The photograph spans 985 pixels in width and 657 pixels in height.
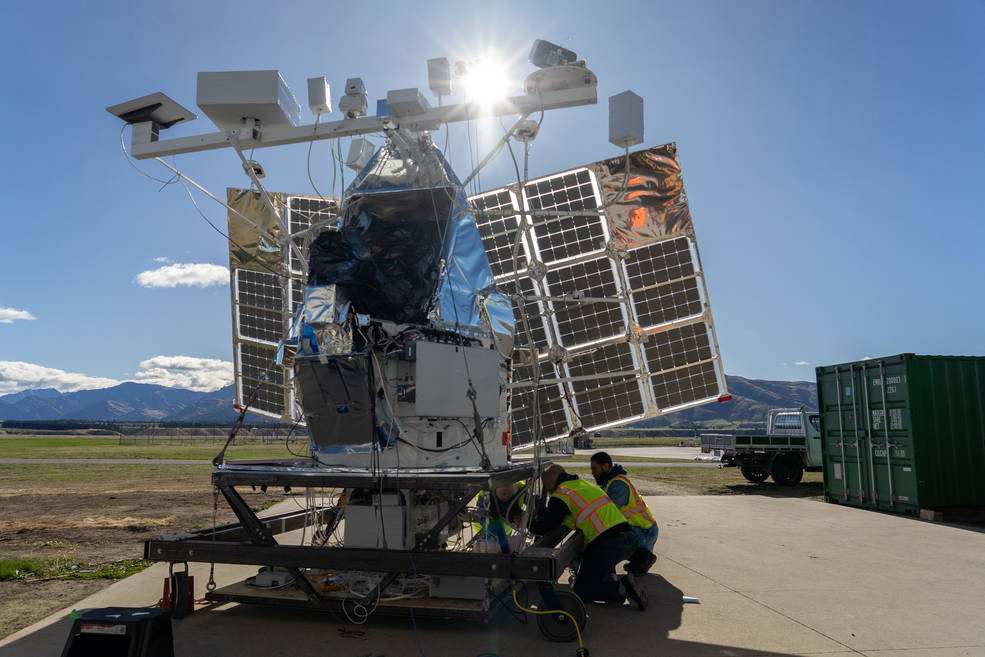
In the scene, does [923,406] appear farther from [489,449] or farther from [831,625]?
[489,449]

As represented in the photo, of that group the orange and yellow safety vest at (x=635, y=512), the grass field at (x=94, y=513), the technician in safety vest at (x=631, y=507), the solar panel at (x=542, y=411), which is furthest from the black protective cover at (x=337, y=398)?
the solar panel at (x=542, y=411)

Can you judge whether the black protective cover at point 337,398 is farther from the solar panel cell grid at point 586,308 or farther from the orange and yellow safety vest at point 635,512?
the solar panel cell grid at point 586,308

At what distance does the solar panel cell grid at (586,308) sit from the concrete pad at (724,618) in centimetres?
375

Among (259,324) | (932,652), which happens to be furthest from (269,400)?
(932,652)

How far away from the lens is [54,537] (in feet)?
36.9

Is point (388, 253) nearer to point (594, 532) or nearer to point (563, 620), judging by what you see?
point (594, 532)

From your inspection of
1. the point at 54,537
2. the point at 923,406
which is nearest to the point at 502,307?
the point at 54,537

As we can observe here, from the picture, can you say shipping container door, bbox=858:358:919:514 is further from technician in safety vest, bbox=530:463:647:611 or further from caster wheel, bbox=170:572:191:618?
caster wheel, bbox=170:572:191:618

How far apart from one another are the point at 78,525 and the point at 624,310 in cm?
1135

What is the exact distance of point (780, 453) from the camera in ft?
72.8

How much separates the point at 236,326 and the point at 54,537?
480cm

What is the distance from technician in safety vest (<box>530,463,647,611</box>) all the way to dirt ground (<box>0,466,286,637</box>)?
5224mm

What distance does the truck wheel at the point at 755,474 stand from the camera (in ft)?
74.3

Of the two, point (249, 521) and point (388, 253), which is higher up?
point (388, 253)
